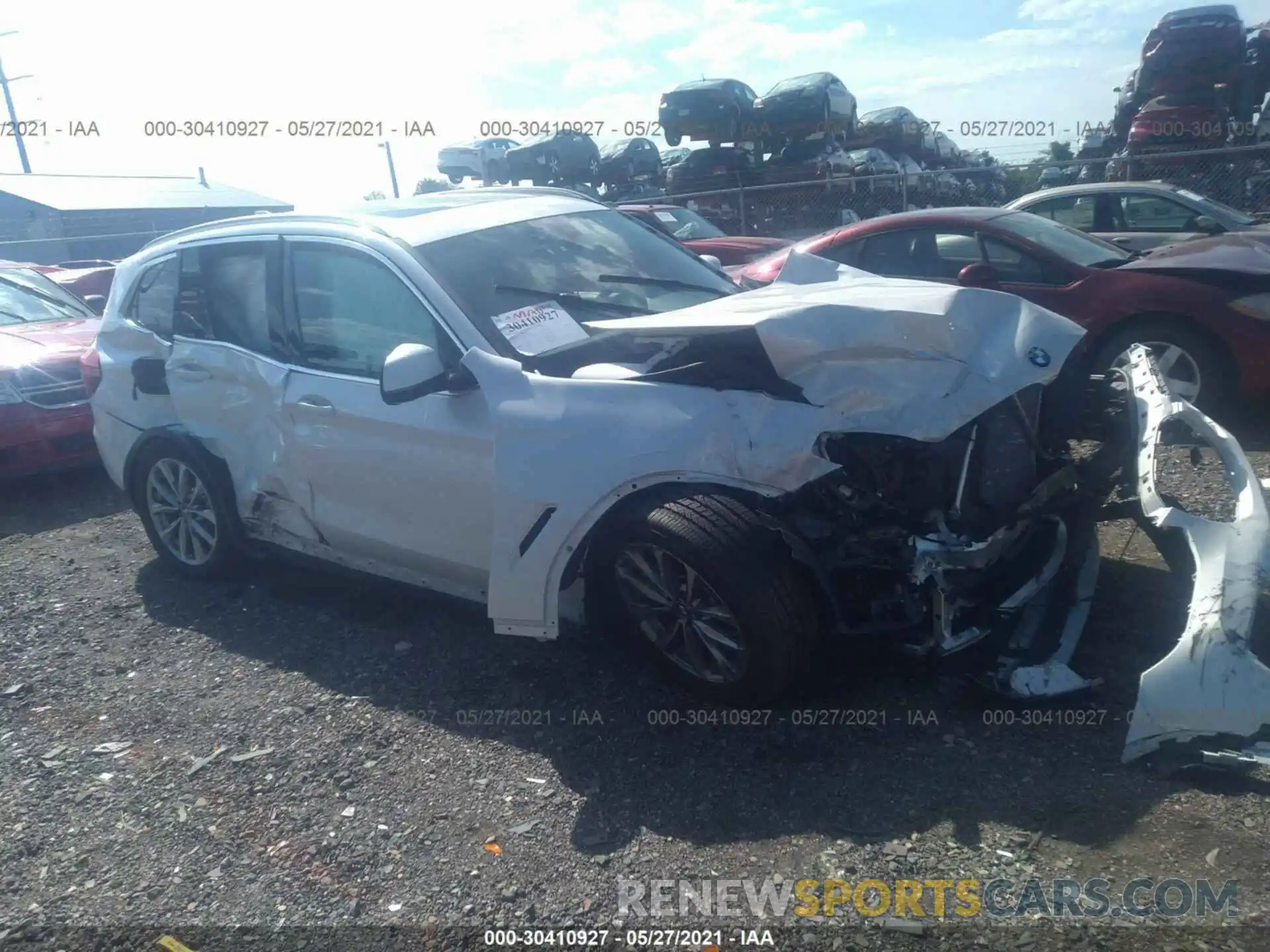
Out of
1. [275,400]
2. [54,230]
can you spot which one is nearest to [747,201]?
[275,400]

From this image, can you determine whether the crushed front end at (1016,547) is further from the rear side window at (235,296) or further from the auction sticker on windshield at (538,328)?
the rear side window at (235,296)

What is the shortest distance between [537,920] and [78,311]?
784 cm

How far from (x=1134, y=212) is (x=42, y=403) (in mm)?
8930

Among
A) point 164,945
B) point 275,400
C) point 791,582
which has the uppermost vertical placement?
point 275,400

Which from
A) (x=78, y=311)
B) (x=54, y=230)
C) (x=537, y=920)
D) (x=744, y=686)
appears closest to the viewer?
(x=537, y=920)

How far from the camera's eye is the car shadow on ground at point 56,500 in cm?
661

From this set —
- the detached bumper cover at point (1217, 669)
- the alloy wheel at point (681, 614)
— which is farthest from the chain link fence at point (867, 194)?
the detached bumper cover at point (1217, 669)

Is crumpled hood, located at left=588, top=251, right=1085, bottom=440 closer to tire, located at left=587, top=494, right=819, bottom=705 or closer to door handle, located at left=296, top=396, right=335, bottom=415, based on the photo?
tire, located at left=587, top=494, right=819, bottom=705

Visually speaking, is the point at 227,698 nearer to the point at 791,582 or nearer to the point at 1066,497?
the point at 791,582

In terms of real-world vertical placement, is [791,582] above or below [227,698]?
above

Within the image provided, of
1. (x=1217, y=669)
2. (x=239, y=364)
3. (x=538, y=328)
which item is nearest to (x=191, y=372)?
(x=239, y=364)

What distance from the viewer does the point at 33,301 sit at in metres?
8.45

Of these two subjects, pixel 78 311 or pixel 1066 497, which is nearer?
pixel 1066 497

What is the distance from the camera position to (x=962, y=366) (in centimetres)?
331
